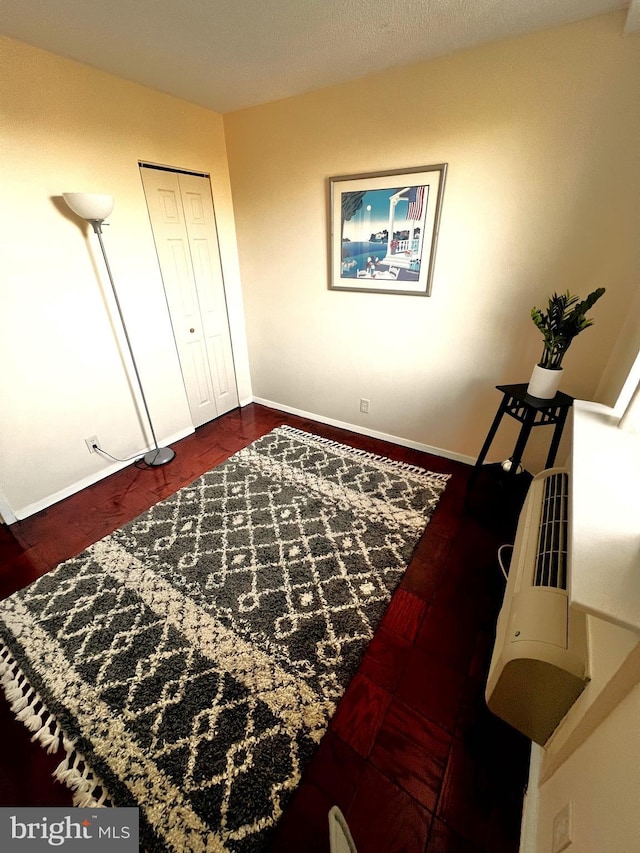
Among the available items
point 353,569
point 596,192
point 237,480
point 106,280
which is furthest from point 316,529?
point 596,192

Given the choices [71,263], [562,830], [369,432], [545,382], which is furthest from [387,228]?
[562,830]

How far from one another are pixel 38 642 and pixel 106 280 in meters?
2.08

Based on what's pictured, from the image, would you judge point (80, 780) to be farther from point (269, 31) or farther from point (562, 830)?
point (269, 31)

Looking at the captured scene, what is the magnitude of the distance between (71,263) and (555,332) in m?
2.79

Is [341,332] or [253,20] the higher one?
[253,20]

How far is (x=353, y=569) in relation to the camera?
1.72m

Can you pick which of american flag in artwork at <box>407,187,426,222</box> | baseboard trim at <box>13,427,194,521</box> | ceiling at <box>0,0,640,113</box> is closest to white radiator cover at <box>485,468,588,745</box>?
american flag in artwork at <box>407,187,426,222</box>

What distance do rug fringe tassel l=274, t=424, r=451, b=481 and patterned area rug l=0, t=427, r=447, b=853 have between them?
0.70 ft

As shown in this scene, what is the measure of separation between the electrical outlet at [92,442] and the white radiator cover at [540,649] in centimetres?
263

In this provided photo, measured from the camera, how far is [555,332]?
5.43 feet

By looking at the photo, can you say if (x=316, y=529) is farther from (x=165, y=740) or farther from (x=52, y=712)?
(x=52, y=712)

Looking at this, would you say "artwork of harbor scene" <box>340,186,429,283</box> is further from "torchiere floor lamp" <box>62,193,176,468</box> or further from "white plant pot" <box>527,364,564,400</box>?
"torchiere floor lamp" <box>62,193,176,468</box>

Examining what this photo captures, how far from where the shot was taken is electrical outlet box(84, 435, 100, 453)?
2338 millimetres

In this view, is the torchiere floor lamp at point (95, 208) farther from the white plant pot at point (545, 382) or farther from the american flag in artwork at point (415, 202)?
the white plant pot at point (545, 382)
